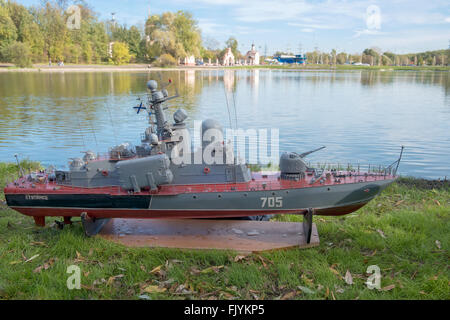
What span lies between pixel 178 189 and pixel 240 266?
100 inches

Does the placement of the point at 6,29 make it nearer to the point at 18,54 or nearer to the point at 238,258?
the point at 18,54

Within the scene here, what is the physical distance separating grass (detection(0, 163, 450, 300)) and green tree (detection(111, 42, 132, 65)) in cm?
7412

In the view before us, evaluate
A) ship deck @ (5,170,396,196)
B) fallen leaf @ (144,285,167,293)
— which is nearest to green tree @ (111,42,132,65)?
ship deck @ (5,170,396,196)

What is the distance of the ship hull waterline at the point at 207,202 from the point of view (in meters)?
8.45

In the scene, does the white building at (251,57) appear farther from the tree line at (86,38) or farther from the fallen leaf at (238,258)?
the fallen leaf at (238,258)

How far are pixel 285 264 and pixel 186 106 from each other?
888 inches

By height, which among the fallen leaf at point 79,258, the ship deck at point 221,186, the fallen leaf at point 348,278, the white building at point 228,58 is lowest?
the fallen leaf at point 348,278

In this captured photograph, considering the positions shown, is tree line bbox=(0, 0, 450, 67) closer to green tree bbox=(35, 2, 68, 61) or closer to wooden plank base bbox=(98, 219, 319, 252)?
green tree bbox=(35, 2, 68, 61)

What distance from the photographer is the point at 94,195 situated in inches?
336

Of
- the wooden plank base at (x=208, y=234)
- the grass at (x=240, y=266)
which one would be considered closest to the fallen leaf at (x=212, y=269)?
the grass at (x=240, y=266)

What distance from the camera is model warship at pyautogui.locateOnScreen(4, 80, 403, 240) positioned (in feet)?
27.6

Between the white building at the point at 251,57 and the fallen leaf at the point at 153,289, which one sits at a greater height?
the white building at the point at 251,57

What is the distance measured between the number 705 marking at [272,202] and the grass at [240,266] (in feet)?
3.71
